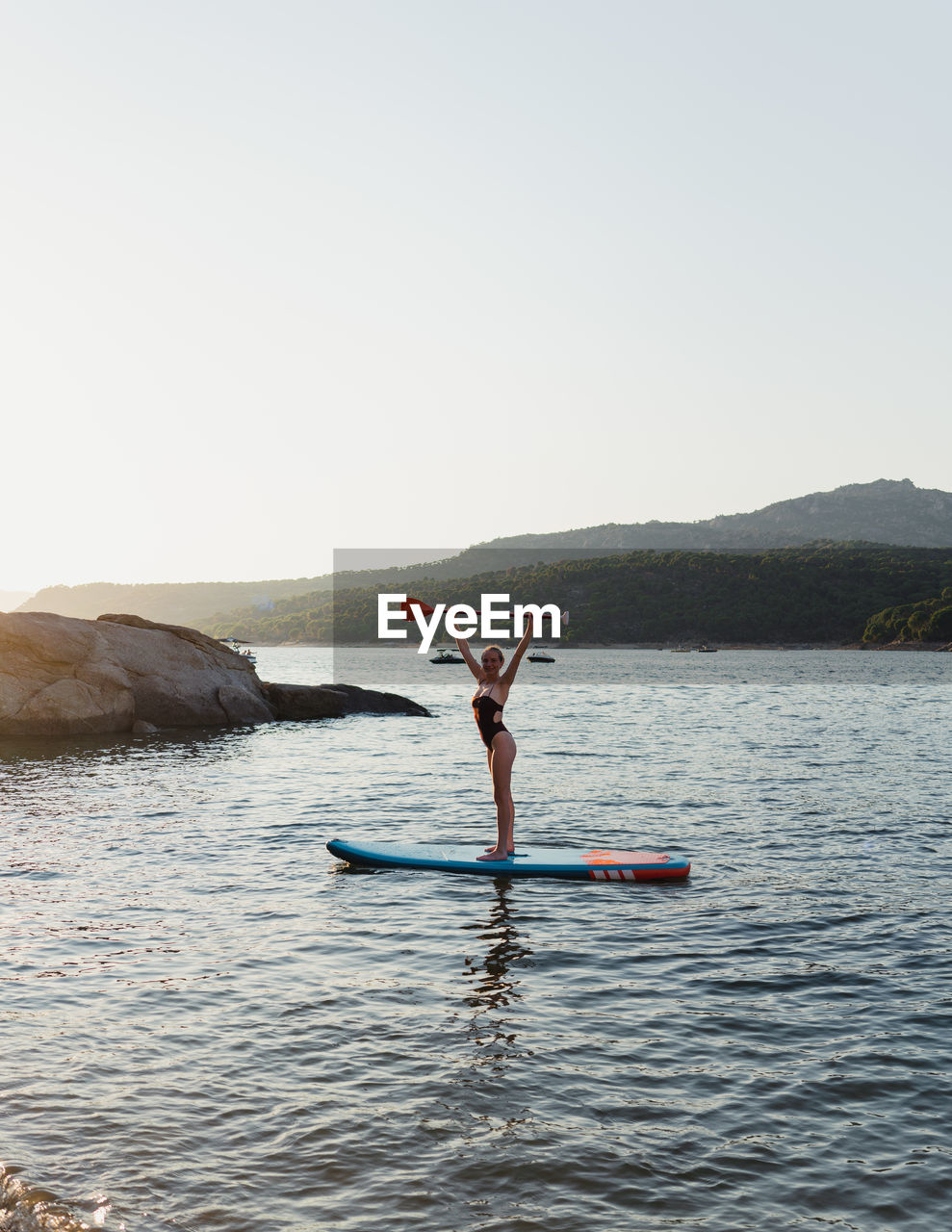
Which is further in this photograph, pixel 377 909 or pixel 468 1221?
pixel 377 909

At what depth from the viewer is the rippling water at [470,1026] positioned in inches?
225

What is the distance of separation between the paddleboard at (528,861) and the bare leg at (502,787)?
0.67ft

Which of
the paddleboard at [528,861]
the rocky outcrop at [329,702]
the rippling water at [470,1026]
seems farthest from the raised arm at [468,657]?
the rocky outcrop at [329,702]

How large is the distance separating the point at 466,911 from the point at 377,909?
999 mm

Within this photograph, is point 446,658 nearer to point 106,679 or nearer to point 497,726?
point 106,679

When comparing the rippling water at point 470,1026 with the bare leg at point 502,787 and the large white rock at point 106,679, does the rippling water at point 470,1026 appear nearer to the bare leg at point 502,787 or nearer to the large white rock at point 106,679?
the bare leg at point 502,787

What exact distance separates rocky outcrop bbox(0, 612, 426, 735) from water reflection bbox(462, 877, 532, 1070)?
21238 mm

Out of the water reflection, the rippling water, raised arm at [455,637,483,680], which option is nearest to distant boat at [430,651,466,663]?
the rippling water

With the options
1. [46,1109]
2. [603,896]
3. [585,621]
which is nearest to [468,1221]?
[46,1109]

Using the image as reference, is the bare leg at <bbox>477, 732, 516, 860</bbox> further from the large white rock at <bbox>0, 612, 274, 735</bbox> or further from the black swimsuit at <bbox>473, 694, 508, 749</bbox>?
the large white rock at <bbox>0, 612, 274, 735</bbox>

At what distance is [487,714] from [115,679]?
822 inches

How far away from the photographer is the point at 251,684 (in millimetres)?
37562

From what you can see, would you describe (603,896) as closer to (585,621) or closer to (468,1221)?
(468,1221)

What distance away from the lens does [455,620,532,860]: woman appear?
13.2 metres
